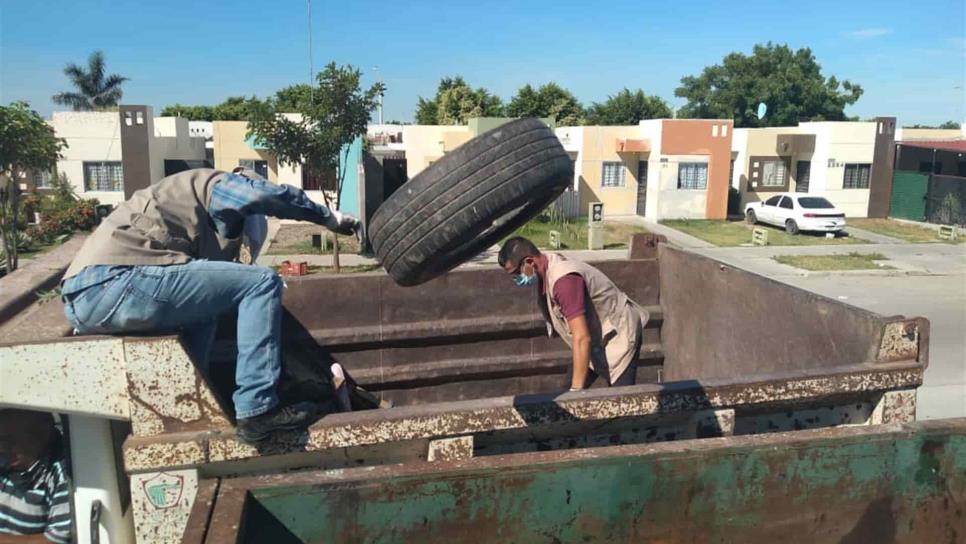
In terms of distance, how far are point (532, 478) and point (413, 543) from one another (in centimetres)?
44

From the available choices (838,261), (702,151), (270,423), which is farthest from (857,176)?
(270,423)

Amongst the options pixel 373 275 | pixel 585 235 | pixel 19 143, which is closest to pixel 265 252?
pixel 19 143

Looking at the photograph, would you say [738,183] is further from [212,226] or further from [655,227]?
[212,226]

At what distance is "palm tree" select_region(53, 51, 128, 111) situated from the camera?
5994 centimetres

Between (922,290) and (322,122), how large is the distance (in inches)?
532

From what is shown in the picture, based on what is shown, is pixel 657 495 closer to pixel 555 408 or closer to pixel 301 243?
pixel 555 408

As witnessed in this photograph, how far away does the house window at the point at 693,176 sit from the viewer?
89.7 feet

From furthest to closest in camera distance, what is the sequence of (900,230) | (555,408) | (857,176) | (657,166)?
(857,176) → (657,166) → (900,230) → (555,408)

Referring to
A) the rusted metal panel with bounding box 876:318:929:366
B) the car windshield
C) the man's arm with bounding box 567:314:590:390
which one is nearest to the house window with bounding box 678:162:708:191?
the car windshield

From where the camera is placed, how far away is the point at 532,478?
240 cm

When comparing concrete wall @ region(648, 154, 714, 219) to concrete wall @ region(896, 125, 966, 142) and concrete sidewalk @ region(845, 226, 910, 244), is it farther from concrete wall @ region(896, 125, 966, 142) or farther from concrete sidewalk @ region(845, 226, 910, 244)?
concrete wall @ region(896, 125, 966, 142)

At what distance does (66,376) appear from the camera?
2.26 m

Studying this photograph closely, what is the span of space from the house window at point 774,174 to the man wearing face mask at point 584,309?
1123 inches

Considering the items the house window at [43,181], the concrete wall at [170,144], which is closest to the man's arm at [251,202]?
the concrete wall at [170,144]
